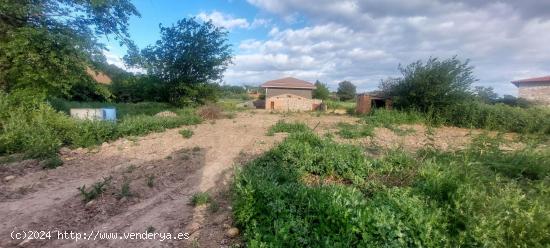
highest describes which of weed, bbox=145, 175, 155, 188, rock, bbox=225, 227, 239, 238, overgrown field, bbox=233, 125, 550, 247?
overgrown field, bbox=233, 125, 550, 247

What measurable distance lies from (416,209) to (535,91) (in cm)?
2205

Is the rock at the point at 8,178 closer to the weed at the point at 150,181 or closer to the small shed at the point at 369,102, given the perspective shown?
the weed at the point at 150,181

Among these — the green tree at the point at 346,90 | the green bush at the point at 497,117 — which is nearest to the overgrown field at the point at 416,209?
the green bush at the point at 497,117

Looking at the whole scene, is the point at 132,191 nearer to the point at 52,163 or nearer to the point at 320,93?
the point at 52,163

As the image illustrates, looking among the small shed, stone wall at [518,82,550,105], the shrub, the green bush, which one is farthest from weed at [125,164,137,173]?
stone wall at [518,82,550,105]

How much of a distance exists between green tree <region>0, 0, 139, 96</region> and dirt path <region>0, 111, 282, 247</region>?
287cm

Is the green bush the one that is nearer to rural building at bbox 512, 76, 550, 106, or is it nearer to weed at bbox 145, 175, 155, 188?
rural building at bbox 512, 76, 550, 106

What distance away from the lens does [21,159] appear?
18.4 feet

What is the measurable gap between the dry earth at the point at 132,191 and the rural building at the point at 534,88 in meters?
16.9

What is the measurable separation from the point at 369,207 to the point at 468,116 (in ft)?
36.3

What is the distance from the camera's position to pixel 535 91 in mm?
18688

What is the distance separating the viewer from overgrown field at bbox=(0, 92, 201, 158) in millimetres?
6047

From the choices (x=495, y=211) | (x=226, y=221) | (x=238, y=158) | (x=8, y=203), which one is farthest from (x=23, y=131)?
(x=495, y=211)

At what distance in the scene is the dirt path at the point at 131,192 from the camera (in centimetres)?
314
